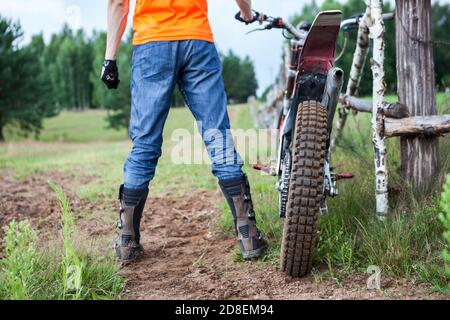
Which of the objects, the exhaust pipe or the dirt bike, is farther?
the exhaust pipe

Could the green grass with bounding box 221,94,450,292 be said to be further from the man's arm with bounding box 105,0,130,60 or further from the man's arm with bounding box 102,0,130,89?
the man's arm with bounding box 105,0,130,60

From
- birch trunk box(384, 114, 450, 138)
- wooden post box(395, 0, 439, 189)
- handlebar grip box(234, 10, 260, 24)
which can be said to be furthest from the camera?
handlebar grip box(234, 10, 260, 24)

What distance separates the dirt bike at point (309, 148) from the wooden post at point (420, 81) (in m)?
0.59

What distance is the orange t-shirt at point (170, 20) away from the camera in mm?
2939

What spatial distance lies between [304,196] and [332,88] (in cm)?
69

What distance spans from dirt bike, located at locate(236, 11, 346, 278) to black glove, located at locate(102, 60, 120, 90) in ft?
3.56

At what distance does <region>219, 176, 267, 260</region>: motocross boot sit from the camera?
9.73 ft

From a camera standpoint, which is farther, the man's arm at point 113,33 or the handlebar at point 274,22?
the handlebar at point 274,22

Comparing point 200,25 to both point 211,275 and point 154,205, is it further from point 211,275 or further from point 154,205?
point 154,205

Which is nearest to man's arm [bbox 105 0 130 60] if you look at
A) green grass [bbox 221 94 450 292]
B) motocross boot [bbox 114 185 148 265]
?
motocross boot [bbox 114 185 148 265]

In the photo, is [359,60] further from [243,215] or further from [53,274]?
[53,274]

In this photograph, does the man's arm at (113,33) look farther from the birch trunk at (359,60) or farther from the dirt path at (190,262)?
the birch trunk at (359,60)

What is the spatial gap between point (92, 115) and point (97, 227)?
54861 millimetres

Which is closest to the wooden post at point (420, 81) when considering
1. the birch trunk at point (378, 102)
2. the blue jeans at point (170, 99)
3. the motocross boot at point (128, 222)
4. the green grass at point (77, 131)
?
the birch trunk at point (378, 102)
